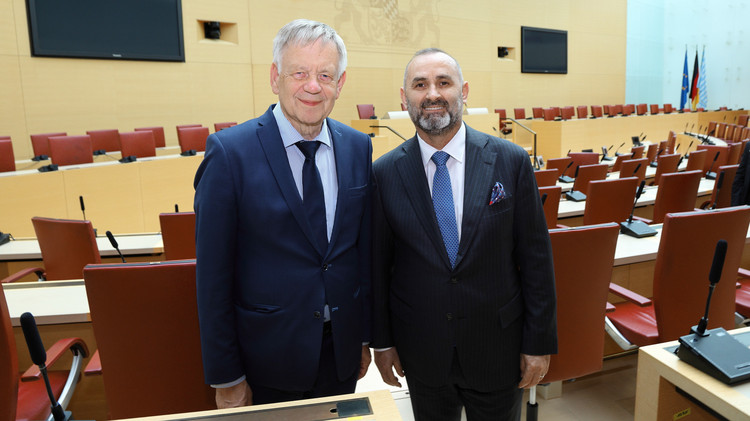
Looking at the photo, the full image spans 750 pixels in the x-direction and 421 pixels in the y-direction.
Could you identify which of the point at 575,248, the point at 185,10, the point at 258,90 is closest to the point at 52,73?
the point at 185,10

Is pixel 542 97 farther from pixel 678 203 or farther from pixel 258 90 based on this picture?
pixel 678 203

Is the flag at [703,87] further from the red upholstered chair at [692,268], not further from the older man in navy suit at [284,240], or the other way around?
the older man in navy suit at [284,240]

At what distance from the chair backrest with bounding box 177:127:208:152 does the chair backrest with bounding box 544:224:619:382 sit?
6.69 m

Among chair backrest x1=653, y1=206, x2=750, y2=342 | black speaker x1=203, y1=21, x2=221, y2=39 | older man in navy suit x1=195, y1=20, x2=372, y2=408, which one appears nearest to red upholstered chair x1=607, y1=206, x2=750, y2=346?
chair backrest x1=653, y1=206, x2=750, y2=342

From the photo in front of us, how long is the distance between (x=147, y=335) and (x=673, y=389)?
1.42m

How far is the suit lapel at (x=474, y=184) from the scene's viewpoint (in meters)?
1.47

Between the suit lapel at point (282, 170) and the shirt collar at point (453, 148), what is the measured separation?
43cm

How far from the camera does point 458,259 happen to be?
4.82 ft

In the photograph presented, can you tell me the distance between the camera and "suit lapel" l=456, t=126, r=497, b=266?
147 centimetres

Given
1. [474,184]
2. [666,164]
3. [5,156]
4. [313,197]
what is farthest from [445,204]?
[5,156]

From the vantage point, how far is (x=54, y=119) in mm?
8828

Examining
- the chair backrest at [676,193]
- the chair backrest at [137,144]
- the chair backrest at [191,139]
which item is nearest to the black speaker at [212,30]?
the chair backrest at [191,139]

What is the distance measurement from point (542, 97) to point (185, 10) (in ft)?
35.2

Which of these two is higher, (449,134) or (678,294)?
(449,134)
